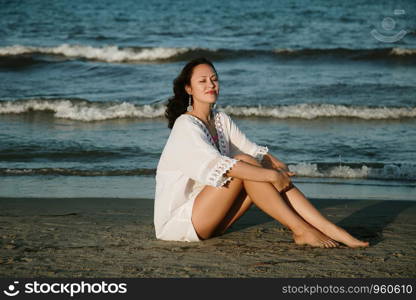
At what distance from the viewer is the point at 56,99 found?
12.2 meters

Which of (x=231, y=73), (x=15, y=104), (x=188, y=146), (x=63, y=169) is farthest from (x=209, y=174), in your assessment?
(x=231, y=73)

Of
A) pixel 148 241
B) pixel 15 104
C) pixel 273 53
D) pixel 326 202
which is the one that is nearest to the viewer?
pixel 148 241

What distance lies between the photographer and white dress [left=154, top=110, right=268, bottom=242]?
4.53m

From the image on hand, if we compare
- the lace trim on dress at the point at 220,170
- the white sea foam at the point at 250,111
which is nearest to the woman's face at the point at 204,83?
the lace trim on dress at the point at 220,170

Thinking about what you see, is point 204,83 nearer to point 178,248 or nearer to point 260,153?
point 260,153

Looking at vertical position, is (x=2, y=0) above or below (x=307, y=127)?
above

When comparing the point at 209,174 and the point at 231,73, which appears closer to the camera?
the point at 209,174

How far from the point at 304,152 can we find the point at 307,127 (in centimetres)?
167

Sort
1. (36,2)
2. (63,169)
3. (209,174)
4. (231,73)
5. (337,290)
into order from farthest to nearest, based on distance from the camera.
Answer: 1. (36,2)
2. (231,73)
3. (63,169)
4. (209,174)
5. (337,290)

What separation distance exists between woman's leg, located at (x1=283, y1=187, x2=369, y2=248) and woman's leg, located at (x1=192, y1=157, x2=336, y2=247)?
0.05 m

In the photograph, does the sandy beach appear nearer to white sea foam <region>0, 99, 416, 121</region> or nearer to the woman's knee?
the woman's knee

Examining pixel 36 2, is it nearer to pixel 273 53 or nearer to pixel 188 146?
pixel 273 53

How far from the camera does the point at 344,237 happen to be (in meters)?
4.73

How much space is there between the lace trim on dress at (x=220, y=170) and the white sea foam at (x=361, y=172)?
349cm
